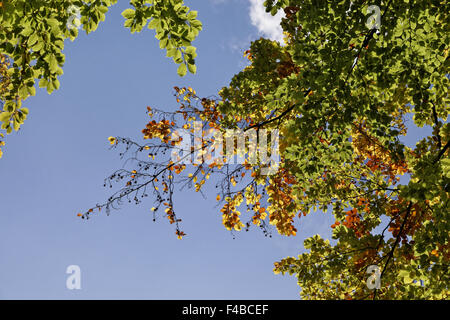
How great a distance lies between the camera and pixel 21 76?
3285 mm

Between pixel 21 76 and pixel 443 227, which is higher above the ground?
pixel 21 76

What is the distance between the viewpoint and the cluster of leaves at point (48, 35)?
3.13 metres

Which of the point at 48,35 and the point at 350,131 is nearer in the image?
the point at 48,35

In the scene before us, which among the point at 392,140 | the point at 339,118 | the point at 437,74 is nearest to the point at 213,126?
the point at 339,118

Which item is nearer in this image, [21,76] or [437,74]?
[21,76]

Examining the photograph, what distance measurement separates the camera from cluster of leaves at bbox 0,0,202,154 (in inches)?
123

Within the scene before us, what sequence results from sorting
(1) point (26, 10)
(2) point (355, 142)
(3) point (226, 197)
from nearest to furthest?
(1) point (26, 10)
(3) point (226, 197)
(2) point (355, 142)

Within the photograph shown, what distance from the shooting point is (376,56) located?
14.6 feet

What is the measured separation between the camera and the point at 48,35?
320cm

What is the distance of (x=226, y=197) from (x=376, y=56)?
408 centimetres

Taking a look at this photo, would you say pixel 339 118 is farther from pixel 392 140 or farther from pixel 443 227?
pixel 443 227
